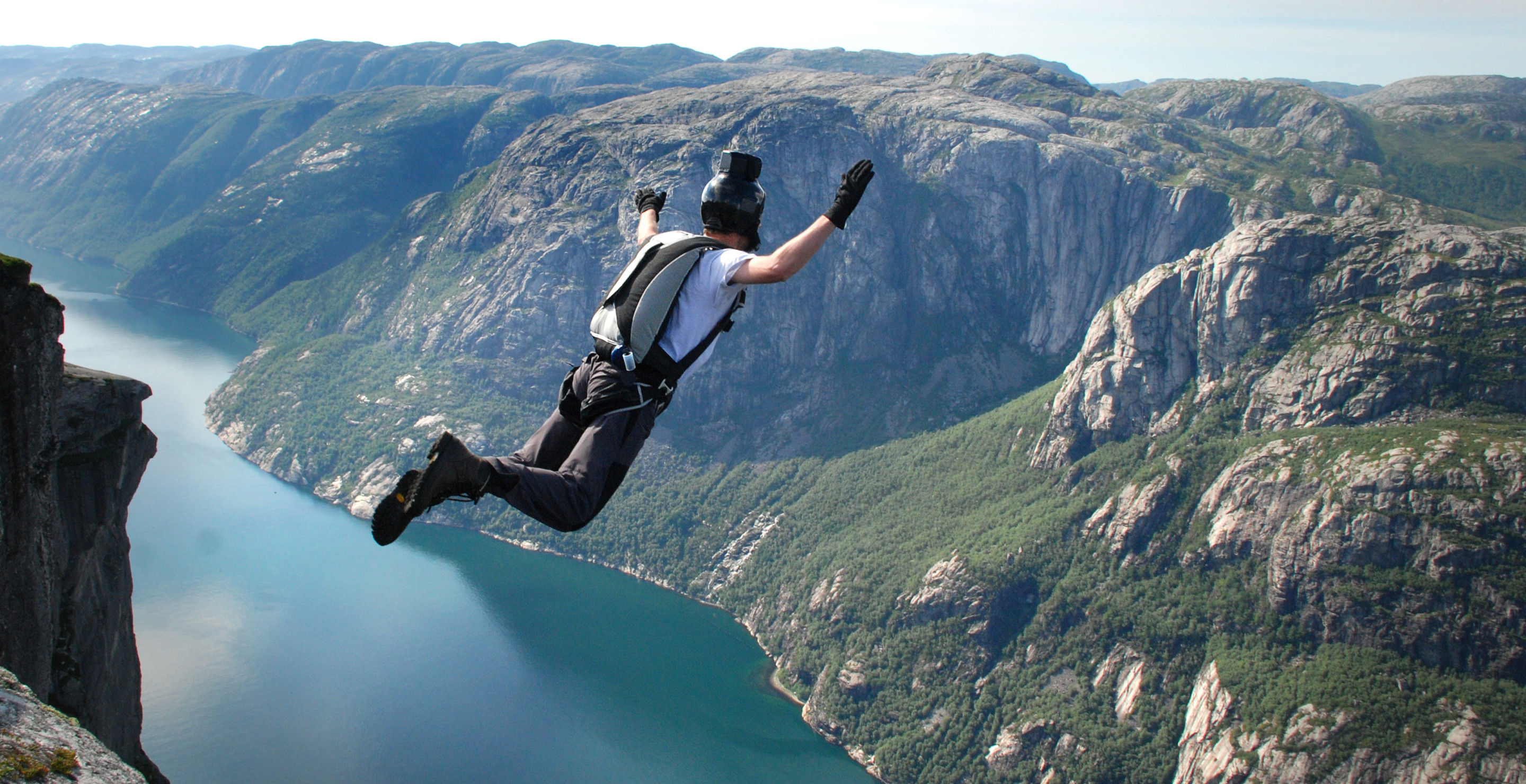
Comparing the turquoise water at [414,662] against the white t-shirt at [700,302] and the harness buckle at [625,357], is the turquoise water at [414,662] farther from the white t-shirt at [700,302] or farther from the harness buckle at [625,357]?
the white t-shirt at [700,302]

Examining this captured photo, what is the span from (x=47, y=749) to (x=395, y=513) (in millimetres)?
2706

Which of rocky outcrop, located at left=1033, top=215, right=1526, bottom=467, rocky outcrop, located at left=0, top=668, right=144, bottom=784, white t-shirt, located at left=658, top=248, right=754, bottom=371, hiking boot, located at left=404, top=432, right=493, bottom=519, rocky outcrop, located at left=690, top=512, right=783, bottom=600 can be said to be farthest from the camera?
rocky outcrop, located at left=690, top=512, right=783, bottom=600

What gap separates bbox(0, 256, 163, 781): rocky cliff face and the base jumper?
8.92 metres

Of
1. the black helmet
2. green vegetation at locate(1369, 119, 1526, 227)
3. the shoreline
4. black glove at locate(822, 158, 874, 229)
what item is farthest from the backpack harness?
green vegetation at locate(1369, 119, 1526, 227)

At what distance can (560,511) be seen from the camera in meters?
8.09

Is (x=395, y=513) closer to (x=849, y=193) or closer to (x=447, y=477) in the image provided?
(x=447, y=477)

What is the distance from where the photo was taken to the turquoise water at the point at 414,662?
82.9 m

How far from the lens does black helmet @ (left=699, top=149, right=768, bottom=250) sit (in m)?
8.95

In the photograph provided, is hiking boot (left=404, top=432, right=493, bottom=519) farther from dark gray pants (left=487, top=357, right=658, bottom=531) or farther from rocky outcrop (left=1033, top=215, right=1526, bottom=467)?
rocky outcrop (left=1033, top=215, right=1526, bottom=467)

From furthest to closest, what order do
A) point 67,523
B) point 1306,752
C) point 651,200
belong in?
1. point 1306,752
2. point 67,523
3. point 651,200

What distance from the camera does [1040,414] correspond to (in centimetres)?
12450

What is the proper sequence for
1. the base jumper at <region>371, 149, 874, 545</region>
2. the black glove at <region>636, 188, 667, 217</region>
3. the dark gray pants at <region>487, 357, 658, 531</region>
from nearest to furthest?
the base jumper at <region>371, 149, 874, 545</region>, the dark gray pants at <region>487, 357, 658, 531</region>, the black glove at <region>636, 188, 667, 217</region>

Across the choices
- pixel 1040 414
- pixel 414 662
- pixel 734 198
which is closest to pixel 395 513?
pixel 734 198

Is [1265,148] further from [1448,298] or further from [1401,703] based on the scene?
[1401,703]
